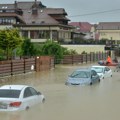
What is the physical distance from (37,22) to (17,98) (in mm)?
75000

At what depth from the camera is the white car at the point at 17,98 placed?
18.2 m

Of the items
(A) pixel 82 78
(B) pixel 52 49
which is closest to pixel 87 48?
(B) pixel 52 49

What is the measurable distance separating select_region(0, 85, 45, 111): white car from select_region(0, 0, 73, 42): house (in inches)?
2787

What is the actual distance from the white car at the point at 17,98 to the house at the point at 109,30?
12068 cm

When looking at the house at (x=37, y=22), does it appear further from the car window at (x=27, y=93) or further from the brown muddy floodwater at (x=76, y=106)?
the car window at (x=27, y=93)

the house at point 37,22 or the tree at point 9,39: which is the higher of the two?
the house at point 37,22

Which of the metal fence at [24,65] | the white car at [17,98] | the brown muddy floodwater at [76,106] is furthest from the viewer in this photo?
the metal fence at [24,65]

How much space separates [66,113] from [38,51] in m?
45.6

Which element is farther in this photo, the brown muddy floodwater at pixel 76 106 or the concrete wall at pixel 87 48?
the concrete wall at pixel 87 48

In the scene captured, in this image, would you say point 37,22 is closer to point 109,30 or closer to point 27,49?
point 27,49

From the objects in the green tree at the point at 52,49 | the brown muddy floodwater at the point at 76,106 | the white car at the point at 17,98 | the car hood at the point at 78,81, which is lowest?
the brown muddy floodwater at the point at 76,106

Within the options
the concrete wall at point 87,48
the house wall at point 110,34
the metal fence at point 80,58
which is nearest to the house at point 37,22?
the concrete wall at point 87,48

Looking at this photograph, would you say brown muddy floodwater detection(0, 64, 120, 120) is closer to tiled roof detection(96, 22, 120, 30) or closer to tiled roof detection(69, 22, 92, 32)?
tiled roof detection(96, 22, 120, 30)

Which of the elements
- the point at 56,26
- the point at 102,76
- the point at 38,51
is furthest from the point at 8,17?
the point at 102,76
